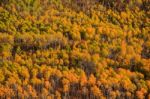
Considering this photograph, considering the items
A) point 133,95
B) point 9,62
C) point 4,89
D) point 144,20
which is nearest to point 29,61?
point 9,62

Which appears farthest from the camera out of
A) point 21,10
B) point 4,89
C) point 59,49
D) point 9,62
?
point 21,10

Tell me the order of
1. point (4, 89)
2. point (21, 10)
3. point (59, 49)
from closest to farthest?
point (4, 89) < point (59, 49) < point (21, 10)

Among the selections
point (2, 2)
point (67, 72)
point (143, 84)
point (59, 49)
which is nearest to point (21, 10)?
point (2, 2)

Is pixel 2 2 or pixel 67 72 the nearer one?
pixel 67 72

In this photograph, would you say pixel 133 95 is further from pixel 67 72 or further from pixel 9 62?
pixel 9 62

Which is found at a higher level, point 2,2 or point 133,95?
point 2,2

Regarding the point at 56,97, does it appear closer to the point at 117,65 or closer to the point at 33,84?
the point at 33,84
